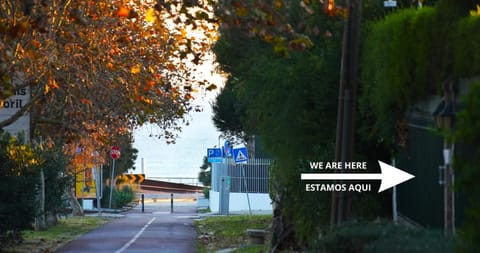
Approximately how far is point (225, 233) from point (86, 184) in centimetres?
2595

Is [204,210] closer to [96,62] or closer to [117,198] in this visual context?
[117,198]

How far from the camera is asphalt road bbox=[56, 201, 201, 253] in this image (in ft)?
89.2

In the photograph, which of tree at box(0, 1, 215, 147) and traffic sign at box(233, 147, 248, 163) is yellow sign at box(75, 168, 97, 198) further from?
tree at box(0, 1, 215, 147)

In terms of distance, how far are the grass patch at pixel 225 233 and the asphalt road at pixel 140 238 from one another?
1.28ft

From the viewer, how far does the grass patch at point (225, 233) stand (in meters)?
27.8

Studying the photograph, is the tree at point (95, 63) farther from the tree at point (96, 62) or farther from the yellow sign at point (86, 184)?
the yellow sign at point (86, 184)

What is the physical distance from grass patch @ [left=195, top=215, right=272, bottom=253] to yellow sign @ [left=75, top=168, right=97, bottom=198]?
12.5 metres

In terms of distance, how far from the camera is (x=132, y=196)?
212 ft

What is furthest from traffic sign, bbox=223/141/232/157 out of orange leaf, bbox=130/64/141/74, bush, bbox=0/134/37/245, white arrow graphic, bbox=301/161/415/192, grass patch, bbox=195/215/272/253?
white arrow graphic, bbox=301/161/415/192

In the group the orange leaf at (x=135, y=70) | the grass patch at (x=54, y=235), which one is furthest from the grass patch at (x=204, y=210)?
the orange leaf at (x=135, y=70)

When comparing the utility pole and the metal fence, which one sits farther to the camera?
the metal fence

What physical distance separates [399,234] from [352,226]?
4.26 ft

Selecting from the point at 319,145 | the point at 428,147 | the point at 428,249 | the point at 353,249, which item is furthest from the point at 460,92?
the point at 319,145

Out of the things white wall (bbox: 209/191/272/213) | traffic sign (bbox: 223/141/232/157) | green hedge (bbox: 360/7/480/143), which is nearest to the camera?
green hedge (bbox: 360/7/480/143)
